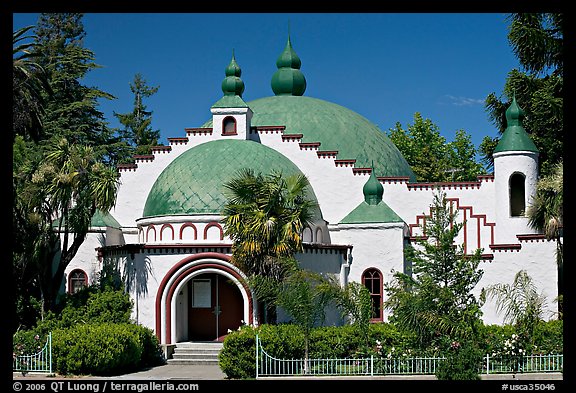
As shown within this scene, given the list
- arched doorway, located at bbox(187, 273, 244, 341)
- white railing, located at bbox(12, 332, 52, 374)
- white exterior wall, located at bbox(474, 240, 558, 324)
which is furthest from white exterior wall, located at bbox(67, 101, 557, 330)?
white railing, located at bbox(12, 332, 52, 374)

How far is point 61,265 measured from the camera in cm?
2744

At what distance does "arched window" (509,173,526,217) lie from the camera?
31766 mm

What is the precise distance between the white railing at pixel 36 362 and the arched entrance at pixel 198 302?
15.7 feet

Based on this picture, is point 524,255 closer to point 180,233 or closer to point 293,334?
point 293,334

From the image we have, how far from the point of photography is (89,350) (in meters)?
22.4

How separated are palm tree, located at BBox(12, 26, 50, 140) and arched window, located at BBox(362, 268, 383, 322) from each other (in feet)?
41.2

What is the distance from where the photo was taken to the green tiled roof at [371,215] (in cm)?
3039

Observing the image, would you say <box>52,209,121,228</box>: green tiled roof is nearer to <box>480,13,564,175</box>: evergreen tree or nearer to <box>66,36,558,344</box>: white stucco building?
<box>66,36,558,344</box>: white stucco building

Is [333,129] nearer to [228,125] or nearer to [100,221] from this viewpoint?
[228,125]

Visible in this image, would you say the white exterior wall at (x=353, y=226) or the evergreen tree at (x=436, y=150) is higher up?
the evergreen tree at (x=436, y=150)

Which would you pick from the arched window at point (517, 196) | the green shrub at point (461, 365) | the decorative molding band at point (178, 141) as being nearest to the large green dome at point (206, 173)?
the decorative molding band at point (178, 141)

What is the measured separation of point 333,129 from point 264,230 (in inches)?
528

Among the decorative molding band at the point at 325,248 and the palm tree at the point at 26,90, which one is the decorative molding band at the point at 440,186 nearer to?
the decorative molding band at the point at 325,248
